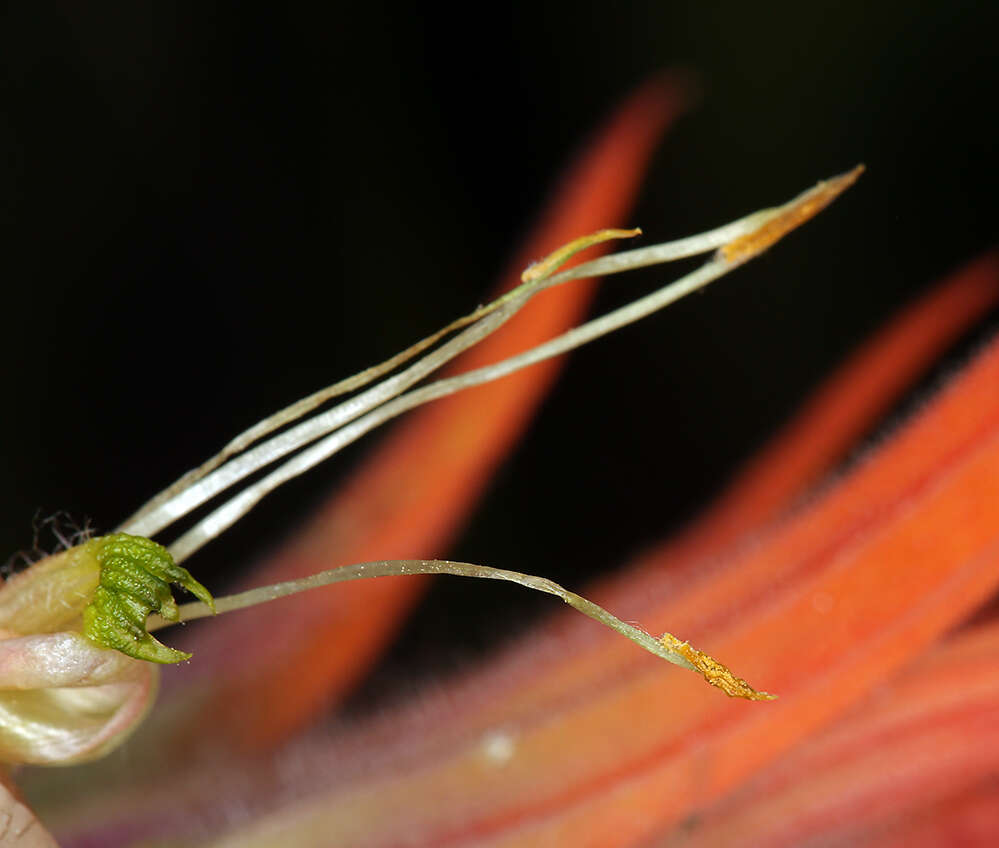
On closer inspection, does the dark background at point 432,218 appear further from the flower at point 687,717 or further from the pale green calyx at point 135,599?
the pale green calyx at point 135,599

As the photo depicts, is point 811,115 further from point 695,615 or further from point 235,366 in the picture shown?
point 695,615

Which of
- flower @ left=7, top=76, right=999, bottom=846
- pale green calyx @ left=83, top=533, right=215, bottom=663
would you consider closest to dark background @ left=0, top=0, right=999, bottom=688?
flower @ left=7, top=76, right=999, bottom=846

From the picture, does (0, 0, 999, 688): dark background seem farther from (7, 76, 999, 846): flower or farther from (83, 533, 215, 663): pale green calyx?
(83, 533, 215, 663): pale green calyx

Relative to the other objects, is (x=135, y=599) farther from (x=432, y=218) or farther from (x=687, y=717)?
(x=432, y=218)

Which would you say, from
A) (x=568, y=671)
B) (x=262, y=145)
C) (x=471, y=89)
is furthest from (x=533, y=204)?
(x=568, y=671)

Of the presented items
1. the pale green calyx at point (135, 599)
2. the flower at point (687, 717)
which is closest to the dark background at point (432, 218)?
the flower at point (687, 717)

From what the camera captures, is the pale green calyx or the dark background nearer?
the pale green calyx
